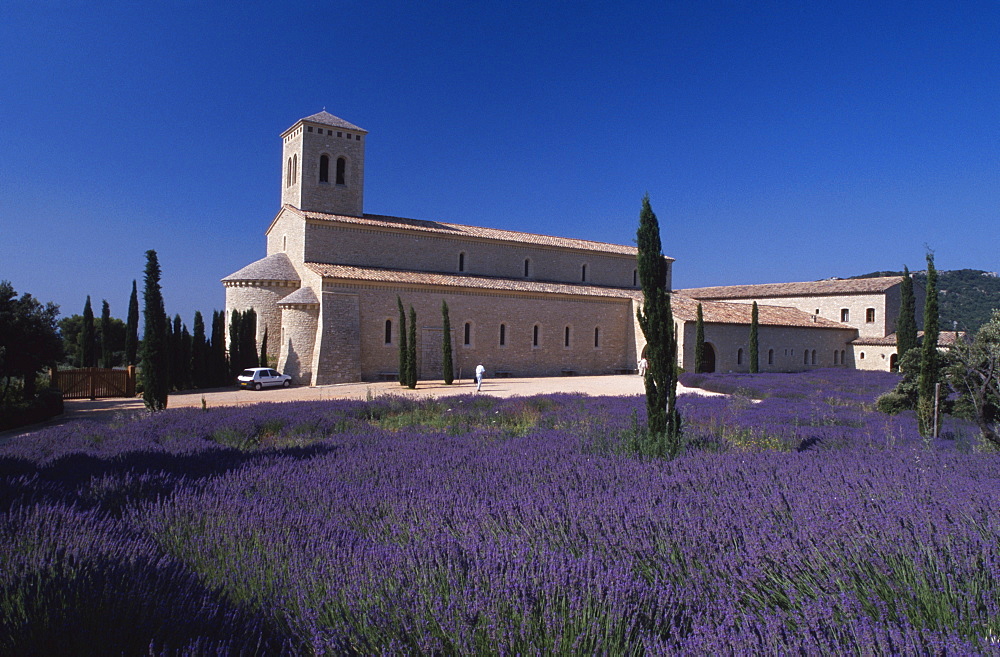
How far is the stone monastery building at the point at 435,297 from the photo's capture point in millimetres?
22844

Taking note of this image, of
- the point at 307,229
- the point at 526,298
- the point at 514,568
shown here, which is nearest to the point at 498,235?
the point at 526,298

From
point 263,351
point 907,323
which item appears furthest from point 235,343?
point 907,323

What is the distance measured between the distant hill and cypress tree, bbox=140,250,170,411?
6120cm

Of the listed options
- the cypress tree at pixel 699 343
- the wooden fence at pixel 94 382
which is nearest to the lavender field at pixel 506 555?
the wooden fence at pixel 94 382

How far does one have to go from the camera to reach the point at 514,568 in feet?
8.16

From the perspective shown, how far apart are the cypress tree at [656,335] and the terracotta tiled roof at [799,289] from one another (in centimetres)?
3479

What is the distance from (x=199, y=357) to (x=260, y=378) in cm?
385

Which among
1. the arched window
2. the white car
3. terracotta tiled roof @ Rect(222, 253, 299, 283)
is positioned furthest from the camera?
the arched window

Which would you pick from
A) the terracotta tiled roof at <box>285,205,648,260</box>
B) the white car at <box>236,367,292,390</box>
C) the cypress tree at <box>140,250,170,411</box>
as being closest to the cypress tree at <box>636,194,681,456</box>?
the cypress tree at <box>140,250,170,411</box>

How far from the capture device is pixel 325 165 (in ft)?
87.4

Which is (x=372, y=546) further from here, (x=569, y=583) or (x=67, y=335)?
(x=67, y=335)

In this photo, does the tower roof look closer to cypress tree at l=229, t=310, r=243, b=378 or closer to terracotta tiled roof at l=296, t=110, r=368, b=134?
terracotta tiled roof at l=296, t=110, r=368, b=134

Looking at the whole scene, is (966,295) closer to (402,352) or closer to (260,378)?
(402,352)

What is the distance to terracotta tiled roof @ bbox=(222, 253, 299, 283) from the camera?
2408 centimetres
